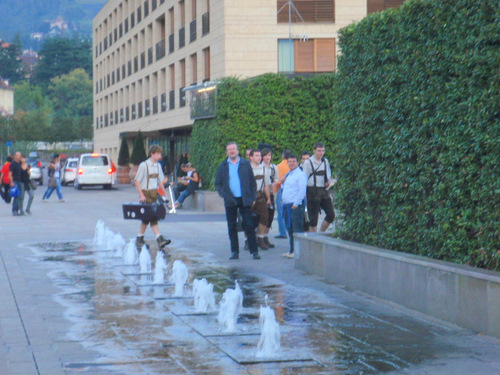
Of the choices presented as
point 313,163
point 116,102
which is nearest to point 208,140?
point 313,163

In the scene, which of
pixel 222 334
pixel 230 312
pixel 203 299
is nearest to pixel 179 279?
pixel 203 299

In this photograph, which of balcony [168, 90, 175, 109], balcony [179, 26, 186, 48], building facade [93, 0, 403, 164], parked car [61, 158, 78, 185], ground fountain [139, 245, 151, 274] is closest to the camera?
ground fountain [139, 245, 151, 274]

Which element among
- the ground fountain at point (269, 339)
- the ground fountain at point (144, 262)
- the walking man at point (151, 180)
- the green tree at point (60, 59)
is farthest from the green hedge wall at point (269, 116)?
the green tree at point (60, 59)

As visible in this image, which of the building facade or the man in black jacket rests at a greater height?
the building facade

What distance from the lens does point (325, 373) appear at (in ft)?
20.7

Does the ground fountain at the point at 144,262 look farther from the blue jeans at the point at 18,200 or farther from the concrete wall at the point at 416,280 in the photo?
→ the blue jeans at the point at 18,200

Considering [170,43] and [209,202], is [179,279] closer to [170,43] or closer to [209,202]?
[209,202]

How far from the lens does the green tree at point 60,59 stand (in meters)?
160

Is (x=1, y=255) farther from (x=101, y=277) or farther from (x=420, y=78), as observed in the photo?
(x=420, y=78)

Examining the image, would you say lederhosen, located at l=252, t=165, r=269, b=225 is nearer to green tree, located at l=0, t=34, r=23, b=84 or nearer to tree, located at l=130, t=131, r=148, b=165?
tree, located at l=130, t=131, r=148, b=165

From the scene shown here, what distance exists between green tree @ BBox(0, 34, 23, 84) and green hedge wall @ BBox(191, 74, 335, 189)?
510 ft

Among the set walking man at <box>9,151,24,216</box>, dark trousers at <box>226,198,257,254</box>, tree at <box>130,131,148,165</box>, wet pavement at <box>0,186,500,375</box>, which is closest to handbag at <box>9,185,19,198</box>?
walking man at <box>9,151,24,216</box>

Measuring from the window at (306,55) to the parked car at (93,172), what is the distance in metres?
11.9

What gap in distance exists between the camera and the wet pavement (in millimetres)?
6613
